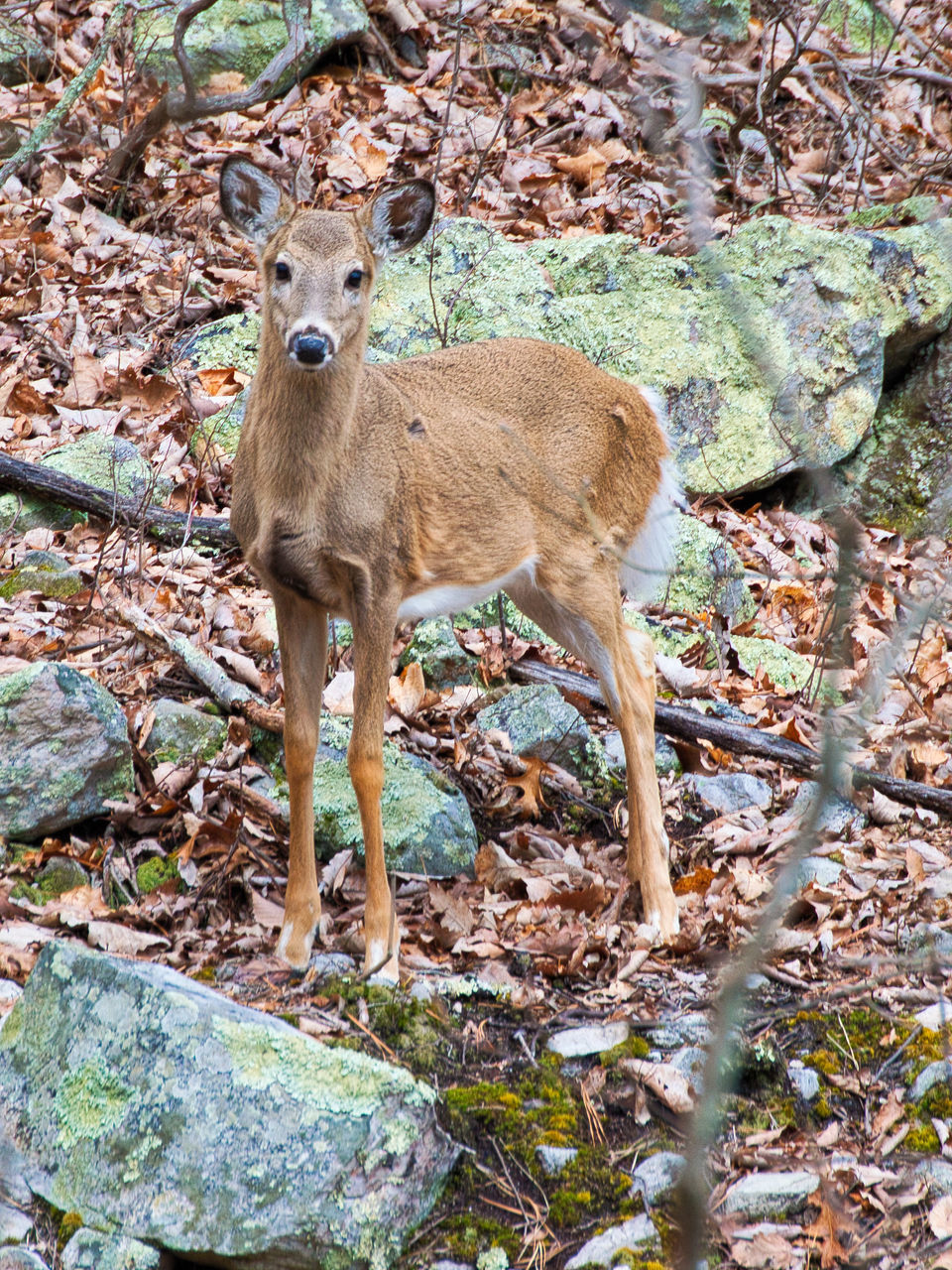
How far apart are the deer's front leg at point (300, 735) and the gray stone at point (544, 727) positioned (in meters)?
1.44

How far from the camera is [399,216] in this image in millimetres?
4605

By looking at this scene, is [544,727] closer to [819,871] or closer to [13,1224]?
[819,871]

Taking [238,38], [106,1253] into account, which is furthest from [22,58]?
[106,1253]

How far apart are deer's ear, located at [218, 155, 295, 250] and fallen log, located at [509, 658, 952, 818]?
7.72 ft

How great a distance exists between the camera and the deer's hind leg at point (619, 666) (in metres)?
5.14

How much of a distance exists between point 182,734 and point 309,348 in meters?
1.90

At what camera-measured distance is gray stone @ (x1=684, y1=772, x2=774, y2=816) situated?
18.7ft

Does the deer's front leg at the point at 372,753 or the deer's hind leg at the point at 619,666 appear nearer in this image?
the deer's front leg at the point at 372,753

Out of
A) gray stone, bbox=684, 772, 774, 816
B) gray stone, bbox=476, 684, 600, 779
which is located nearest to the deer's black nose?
gray stone, bbox=476, 684, 600, 779

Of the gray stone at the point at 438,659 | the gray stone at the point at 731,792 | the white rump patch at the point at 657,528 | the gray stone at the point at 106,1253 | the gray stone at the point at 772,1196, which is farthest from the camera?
the gray stone at the point at 438,659

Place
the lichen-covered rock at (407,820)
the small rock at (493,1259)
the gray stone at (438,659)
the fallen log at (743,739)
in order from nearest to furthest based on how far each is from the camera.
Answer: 1. the small rock at (493,1259)
2. the lichen-covered rock at (407,820)
3. the fallen log at (743,739)
4. the gray stone at (438,659)

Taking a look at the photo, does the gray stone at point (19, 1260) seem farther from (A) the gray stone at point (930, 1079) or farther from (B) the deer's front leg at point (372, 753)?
(A) the gray stone at point (930, 1079)

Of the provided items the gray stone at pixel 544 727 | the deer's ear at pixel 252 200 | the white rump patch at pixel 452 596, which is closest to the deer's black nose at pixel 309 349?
the deer's ear at pixel 252 200

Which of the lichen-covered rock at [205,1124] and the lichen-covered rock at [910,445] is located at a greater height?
the lichen-covered rock at [910,445]
